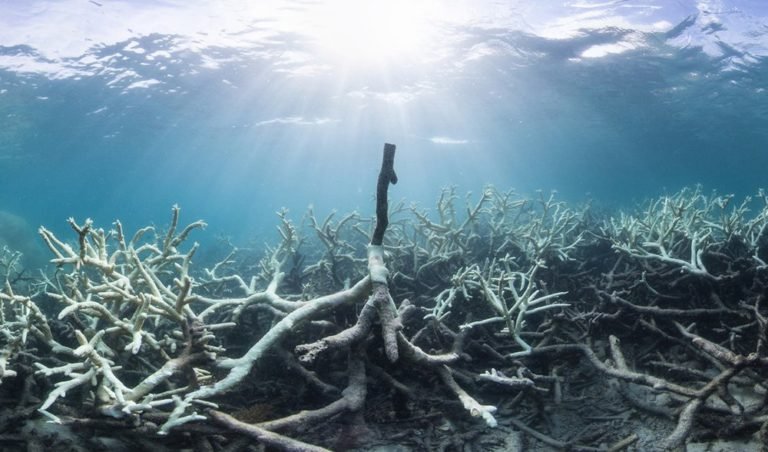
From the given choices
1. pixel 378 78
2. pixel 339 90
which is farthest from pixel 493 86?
pixel 339 90

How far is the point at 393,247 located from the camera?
5.73m

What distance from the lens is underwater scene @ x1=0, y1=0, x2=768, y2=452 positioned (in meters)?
3.06

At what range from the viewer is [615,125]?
2966cm

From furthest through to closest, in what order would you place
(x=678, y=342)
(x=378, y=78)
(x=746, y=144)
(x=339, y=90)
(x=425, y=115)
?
(x=746, y=144)
(x=425, y=115)
(x=339, y=90)
(x=378, y=78)
(x=678, y=342)

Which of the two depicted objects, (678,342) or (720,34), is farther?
(720,34)

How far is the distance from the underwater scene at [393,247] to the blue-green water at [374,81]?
0.17 m

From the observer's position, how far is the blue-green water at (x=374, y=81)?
1465 cm

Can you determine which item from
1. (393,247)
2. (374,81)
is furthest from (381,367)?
(374,81)

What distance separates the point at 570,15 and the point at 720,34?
6.00 metres

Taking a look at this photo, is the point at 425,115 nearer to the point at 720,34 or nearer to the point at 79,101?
the point at 720,34

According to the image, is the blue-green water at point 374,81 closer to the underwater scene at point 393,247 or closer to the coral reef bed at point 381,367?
the underwater scene at point 393,247

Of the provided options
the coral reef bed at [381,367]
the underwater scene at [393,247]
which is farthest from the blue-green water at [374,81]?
the coral reef bed at [381,367]

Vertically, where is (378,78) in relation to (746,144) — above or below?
above

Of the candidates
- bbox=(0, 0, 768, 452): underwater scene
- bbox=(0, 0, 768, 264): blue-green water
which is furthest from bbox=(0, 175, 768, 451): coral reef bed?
bbox=(0, 0, 768, 264): blue-green water
